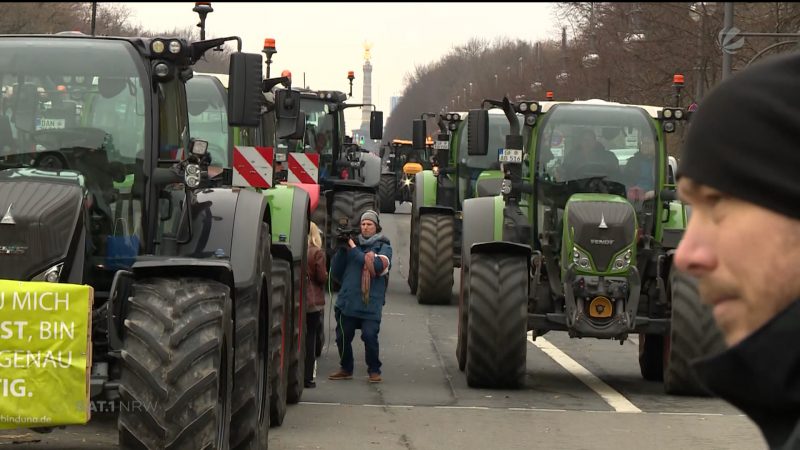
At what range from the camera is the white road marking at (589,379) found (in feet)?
44.2

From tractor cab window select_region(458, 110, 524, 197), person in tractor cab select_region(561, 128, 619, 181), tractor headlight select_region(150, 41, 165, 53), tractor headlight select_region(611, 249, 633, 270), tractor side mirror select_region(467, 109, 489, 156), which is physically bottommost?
tractor headlight select_region(611, 249, 633, 270)

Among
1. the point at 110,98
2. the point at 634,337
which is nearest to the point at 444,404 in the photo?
the point at 110,98

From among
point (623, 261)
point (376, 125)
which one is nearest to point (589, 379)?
point (623, 261)

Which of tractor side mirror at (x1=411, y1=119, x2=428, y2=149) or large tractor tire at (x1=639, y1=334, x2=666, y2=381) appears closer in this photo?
large tractor tire at (x1=639, y1=334, x2=666, y2=381)

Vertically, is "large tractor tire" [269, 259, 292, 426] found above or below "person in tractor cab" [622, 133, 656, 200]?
below

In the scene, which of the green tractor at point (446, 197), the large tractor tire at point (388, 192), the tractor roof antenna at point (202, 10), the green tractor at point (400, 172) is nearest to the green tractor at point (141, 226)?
the tractor roof antenna at point (202, 10)

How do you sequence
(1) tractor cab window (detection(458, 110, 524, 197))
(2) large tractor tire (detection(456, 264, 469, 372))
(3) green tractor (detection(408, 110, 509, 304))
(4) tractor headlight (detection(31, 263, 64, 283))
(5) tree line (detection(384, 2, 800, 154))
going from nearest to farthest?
(4) tractor headlight (detection(31, 263, 64, 283)) → (2) large tractor tire (detection(456, 264, 469, 372)) → (3) green tractor (detection(408, 110, 509, 304)) → (1) tractor cab window (detection(458, 110, 524, 197)) → (5) tree line (detection(384, 2, 800, 154))

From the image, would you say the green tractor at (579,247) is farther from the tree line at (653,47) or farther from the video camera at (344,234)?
the tree line at (653,47)

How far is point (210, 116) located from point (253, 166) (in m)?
1.20

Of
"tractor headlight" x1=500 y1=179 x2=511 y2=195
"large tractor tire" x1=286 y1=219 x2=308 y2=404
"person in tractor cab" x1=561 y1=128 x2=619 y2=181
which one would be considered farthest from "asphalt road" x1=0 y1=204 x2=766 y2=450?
"person in tractor cab" x1=561 y1=128 x2=619 y2=181

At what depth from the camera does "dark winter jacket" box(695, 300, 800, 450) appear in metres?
1.70

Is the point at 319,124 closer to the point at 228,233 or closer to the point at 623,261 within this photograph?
the point at 623,261

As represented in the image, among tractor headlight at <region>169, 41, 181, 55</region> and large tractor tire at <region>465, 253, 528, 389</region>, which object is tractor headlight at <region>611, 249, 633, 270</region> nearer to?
large tractor tire at <region>465, 253, 528, 389</region>

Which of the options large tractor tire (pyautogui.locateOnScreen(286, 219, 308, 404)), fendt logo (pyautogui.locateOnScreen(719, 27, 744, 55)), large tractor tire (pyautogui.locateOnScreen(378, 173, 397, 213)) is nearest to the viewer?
large tractor tire (pyautogui.locateOnScreen(286, 219, 308, 404))
